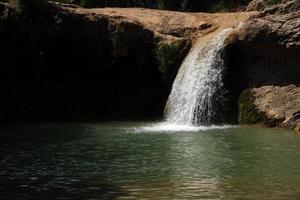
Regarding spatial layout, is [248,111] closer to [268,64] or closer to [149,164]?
[268,64]

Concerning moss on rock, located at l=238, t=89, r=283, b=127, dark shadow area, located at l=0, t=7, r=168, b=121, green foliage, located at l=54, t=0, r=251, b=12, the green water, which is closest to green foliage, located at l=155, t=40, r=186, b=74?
dark shadow area, located at l=0, t=7, r=168, b=121

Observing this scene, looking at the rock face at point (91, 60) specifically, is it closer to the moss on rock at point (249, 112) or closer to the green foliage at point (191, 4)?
the moss on rock at point (249, 112)

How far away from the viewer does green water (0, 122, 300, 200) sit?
13.4 metres

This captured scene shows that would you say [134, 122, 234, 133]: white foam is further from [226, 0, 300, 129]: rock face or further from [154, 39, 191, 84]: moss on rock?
[154, 39, 191, 84]: moss on rock

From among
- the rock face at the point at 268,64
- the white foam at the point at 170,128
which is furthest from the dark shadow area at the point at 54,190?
the rock face at the point at 268,64

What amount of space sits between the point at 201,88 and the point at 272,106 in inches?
154

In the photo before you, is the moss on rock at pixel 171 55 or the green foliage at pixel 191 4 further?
the green foliage at pixel 191 4

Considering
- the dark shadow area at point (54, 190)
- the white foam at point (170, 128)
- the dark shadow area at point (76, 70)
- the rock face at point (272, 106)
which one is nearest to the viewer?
the dark shadow area at point (54, 190)

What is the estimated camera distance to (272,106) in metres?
28.1

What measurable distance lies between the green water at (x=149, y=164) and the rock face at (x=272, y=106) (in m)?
1.38

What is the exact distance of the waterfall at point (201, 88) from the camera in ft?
97.1

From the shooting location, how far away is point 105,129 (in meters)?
26.7

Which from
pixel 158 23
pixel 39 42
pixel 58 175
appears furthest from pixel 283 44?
pixel 58 175

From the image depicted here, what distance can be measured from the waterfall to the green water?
11.2 feet
